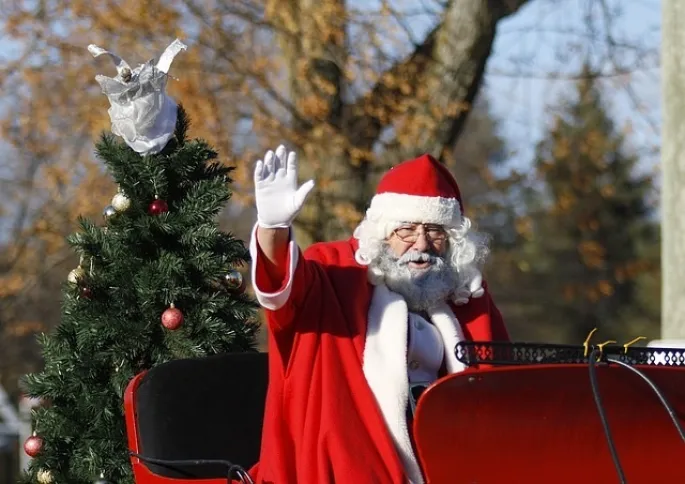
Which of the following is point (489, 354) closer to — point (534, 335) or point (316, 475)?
point (316, 475)

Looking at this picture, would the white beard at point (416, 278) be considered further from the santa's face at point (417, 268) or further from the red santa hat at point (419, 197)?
the red santa hat at point (419, 197)

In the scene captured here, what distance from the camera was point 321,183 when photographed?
9672 millimetres

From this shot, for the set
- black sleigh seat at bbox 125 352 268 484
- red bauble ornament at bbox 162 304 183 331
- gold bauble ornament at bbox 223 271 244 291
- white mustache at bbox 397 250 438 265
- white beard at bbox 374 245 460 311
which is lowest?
black sleigh seat at bbox 125 352 268 484

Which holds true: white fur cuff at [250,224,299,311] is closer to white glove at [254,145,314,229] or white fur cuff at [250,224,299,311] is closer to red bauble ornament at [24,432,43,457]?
white glove at [254,145,314,229]

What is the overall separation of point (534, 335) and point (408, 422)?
1014 inches

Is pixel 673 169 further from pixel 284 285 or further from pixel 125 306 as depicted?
pixel 284 285

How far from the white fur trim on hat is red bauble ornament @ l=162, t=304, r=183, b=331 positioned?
822mm

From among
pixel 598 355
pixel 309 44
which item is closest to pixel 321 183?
pixel 309 44

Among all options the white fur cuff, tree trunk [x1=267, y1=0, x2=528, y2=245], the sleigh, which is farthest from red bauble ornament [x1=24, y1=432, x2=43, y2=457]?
tree trunk [x1=267, y1=0, x2=528, y2=245]

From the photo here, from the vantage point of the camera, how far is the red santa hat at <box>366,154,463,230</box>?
3.86 meters

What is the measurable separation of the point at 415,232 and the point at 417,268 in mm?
149

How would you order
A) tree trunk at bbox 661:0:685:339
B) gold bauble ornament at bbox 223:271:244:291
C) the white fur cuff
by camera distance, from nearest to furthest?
the white fur cuff < gold bauble ornament at bbox 223:271:244:291 < tree trunk at bbox 661:0:685:339

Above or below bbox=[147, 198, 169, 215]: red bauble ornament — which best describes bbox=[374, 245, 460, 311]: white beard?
below

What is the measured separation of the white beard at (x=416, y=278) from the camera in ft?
12.3
